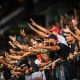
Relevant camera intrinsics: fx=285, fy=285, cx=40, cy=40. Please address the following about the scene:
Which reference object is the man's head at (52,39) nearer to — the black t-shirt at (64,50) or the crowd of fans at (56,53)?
the crowd of fans at (56,53)

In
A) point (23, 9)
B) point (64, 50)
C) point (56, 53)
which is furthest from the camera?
point (56, 53)

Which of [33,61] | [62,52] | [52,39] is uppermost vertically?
[52,39]

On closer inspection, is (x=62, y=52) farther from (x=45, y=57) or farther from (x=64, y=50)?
(x=45, y=57)

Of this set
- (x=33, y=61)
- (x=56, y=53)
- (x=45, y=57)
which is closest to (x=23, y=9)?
(x=56, y=53)

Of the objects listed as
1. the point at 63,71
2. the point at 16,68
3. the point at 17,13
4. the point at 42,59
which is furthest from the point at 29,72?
the point at 17,13

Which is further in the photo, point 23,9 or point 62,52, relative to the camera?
point 62,52

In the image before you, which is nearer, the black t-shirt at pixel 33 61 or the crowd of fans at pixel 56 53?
the crowd of fans at pixel 56 53

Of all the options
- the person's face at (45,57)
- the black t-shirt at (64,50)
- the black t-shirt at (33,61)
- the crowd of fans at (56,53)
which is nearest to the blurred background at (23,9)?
the crowd of fans at (56,53)

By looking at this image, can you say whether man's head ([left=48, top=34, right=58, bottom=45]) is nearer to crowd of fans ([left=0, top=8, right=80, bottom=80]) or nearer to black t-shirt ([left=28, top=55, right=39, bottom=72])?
crowd of fans ([left=0, top=8, right=80, bottom=80])

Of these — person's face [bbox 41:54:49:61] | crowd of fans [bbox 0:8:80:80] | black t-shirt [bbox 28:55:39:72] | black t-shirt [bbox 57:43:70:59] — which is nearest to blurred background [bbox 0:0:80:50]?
crowd of fans [bbox 0:8:80:80]

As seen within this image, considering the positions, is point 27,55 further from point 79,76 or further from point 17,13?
point 17,13

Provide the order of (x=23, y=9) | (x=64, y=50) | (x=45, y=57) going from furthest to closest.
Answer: (x=45, y=57), (x=64, y=50), (x=23, y=9)

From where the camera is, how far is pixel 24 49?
6238 mm

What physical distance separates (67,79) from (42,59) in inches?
32.7
